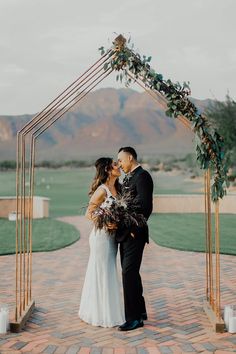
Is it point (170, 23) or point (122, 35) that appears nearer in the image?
point (122, 35)

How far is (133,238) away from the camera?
485 cm

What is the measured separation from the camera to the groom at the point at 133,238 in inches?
188

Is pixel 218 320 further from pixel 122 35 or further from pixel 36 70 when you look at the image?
pixel 36 70

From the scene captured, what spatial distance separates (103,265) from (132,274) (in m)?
0.30

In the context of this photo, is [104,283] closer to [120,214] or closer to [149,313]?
[120,214]

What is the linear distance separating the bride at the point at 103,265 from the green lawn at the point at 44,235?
5.22m

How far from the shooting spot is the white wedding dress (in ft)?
16.2

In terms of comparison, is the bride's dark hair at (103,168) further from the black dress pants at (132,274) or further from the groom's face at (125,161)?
the black dress pants at (132,274)

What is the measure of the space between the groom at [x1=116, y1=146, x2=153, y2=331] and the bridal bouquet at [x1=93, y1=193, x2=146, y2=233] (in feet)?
0.19

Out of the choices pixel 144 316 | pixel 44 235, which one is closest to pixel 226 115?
pixel 44 235

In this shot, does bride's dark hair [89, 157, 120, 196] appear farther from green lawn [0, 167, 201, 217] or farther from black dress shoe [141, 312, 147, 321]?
green lawn [0, 167, 201, 217]

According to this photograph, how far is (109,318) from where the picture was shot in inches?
194

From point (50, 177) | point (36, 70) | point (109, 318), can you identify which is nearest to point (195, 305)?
point (109, 318)

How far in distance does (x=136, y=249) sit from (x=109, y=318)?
75cm
